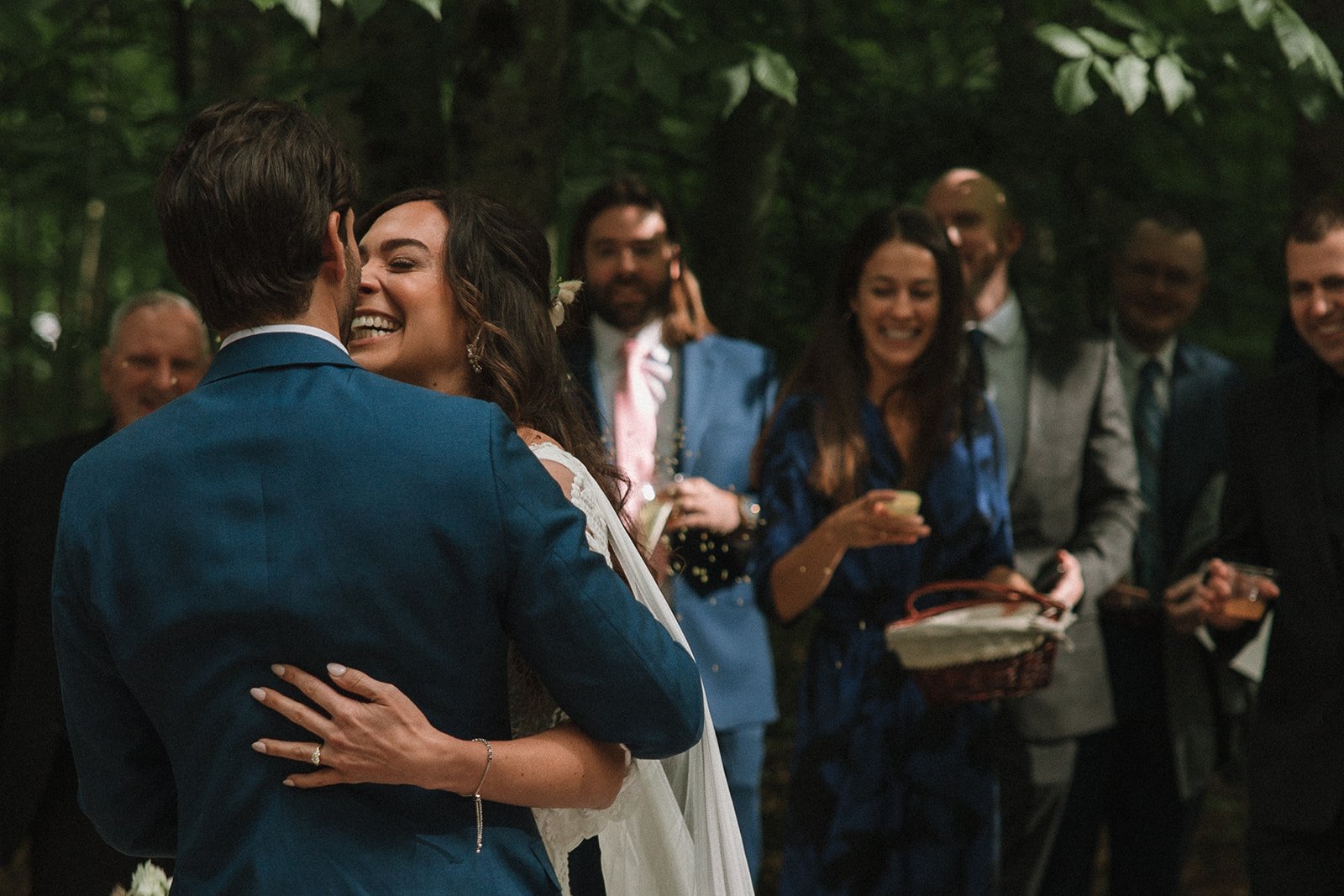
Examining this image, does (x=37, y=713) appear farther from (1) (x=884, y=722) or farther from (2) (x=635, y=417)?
(1) (x=884, y=722)

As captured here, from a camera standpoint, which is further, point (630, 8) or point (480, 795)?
point (630, 8)

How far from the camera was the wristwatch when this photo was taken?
450 centimetres

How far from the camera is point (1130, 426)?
521cm

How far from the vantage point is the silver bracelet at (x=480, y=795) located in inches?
75.8

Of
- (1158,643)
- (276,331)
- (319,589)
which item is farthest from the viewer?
(1158,643)

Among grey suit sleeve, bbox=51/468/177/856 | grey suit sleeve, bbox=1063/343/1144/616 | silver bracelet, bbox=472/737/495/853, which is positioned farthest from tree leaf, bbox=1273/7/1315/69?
grey suit sleeve, bbox=51/468/177/856

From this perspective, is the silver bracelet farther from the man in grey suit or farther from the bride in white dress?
the man in grey suit

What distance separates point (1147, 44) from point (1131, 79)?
0.99ft

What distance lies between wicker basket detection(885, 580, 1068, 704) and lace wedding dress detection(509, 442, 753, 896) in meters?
1.60

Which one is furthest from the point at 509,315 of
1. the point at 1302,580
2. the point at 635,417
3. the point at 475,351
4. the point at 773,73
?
the point at 1302,580

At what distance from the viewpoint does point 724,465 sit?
473cm

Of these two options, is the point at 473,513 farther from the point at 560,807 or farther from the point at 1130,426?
the point at 1130,426

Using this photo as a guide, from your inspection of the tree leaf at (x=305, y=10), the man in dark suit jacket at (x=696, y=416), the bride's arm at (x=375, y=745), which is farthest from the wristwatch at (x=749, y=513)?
the bride's arm at (x=375, y=745)

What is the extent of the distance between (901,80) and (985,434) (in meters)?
3.30
